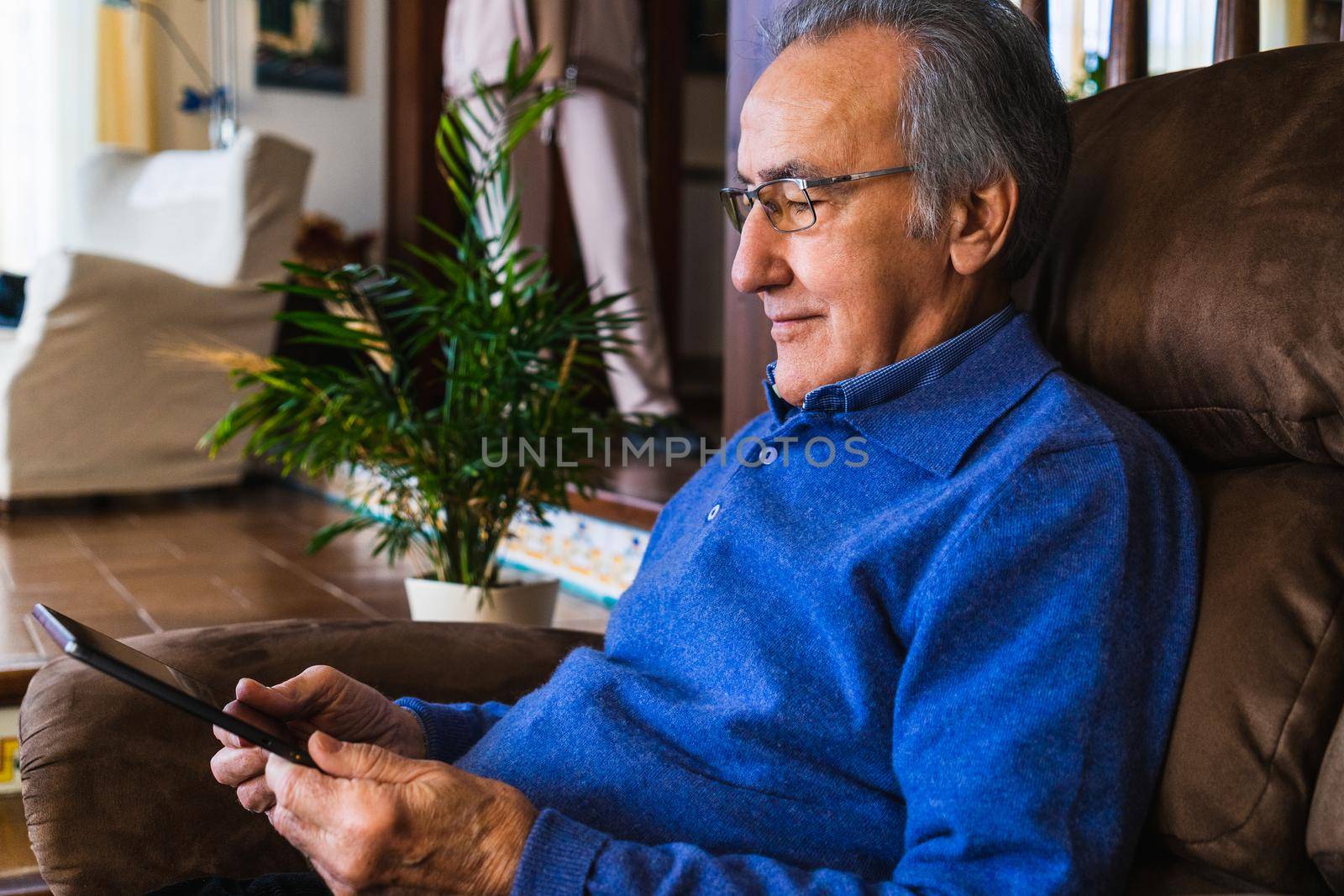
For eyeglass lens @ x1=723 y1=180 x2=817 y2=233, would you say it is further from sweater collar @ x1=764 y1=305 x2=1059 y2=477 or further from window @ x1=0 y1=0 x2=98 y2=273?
window @ x1=0 y1=0 x2=98 y2=273

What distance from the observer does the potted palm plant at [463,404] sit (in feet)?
6.13

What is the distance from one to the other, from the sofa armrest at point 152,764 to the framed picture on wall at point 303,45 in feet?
14.5

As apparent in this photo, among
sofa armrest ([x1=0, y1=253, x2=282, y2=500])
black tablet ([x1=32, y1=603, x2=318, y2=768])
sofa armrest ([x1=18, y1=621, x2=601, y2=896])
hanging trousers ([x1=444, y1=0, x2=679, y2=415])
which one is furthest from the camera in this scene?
sofa armrest ([x1=0, y1=253, x2=282, y2=500])

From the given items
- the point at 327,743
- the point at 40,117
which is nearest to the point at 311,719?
the point at 327,743

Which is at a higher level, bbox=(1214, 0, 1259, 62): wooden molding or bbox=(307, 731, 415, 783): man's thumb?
bbox=(1214, 0, 1259, 62): wooden molding

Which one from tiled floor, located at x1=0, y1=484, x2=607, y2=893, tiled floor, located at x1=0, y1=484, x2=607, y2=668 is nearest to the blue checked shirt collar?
tiled floor, located at x1=0, y1=484, x2=607, y2=893

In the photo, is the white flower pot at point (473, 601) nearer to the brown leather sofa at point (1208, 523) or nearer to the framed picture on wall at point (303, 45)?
the brown leather sofa at point (1208, 523)

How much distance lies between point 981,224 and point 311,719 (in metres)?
0.69


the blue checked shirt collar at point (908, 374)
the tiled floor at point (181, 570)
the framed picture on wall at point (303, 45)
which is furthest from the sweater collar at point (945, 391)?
the framed picture on wall at point (303, 45)

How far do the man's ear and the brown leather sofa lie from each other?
79 mm

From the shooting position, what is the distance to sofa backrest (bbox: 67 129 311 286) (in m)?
4.05

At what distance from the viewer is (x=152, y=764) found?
106 centimetres

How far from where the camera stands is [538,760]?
0.99 m

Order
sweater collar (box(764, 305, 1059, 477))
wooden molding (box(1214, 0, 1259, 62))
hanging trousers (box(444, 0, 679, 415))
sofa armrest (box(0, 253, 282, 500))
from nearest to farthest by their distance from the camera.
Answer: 1. sweater collar (box(764, 305, 1059, 477))
2. wooden molding (box(1214, 0, 1259, 62))
3. hanging trousers (box(444, 0, 679, 415))
4. sofa armrest (box(0, 253, 282, 500))
